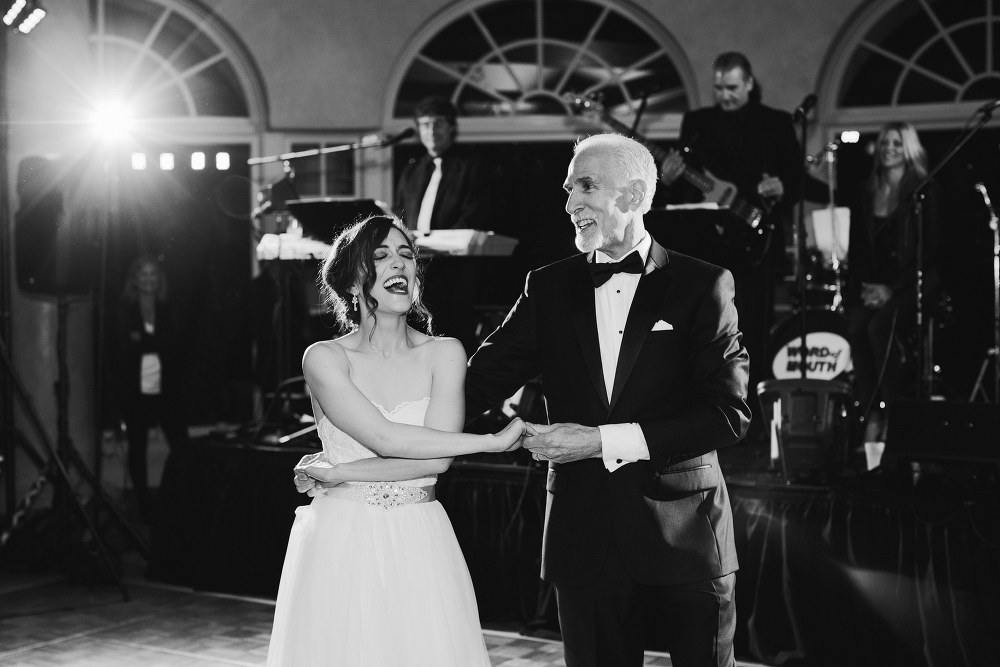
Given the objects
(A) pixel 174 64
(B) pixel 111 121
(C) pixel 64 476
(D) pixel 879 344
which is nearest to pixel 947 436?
(D) pixel 879 344

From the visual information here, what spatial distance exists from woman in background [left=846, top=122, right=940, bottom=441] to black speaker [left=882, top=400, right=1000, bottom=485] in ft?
3.49

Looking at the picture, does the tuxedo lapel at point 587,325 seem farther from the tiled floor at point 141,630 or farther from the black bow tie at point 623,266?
the tiled floor at point 141,630

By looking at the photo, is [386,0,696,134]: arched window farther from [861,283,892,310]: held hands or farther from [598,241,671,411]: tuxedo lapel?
[598,241,671,411]: tuxedo lapel

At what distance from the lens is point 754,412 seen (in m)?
6.08

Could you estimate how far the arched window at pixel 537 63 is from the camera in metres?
7.93

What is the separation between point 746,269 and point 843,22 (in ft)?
9.76

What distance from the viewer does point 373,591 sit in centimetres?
270

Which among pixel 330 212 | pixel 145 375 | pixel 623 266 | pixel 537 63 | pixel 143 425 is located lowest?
pixel 143 425

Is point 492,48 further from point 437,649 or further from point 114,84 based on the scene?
point 437,649

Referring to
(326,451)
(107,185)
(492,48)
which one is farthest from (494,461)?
(492,48)

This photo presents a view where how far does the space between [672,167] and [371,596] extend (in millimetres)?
3794

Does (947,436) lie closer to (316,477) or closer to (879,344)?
(879,344)

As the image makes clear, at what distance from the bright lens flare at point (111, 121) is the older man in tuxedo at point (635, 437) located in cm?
535

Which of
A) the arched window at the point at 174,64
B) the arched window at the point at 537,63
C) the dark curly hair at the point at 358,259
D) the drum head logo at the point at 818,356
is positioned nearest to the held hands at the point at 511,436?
the dark curly hair at the point at 358,259
